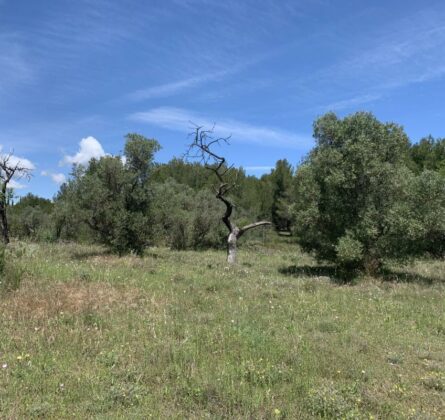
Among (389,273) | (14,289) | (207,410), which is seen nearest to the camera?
(207,410)

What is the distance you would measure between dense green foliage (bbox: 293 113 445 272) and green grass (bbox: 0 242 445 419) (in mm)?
5020

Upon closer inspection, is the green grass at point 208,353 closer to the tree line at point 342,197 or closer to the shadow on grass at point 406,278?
the shadow on grass at point 406,278

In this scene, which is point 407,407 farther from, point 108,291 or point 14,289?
point 14,289

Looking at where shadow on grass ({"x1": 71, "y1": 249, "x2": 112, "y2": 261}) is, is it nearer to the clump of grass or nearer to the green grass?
the green grass

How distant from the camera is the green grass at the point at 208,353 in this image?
4609 millimetres

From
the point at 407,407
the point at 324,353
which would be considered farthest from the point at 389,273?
the point at 407,407

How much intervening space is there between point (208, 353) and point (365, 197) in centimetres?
1162

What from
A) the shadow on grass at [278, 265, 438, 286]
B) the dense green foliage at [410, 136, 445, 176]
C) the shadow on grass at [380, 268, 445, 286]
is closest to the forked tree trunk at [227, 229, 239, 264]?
the shadow on grass at [278, 265, 438, 286]

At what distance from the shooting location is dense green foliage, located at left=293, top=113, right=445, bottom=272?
15.4 m

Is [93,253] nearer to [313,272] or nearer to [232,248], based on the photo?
[232,248]

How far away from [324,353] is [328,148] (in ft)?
38.0

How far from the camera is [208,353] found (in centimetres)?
607

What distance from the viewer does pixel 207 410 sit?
454 cm

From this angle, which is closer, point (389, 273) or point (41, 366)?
point (41, 366)
